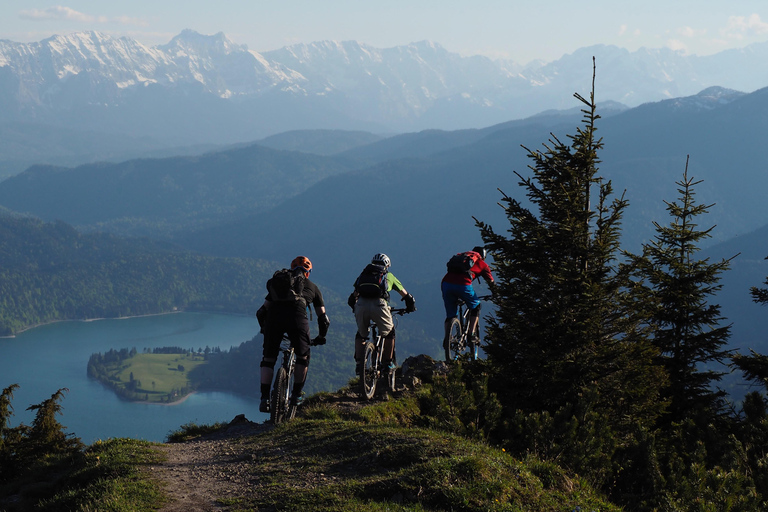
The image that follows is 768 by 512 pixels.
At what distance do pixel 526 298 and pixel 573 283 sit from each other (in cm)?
99

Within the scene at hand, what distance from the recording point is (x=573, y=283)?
12859 millimetres

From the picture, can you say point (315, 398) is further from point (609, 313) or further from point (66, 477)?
point (609, 313)

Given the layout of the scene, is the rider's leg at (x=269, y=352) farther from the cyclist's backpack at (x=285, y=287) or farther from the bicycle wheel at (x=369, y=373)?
the bicycle wheel at (x=369, y=373)

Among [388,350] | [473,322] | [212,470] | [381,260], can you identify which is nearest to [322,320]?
[381,260]

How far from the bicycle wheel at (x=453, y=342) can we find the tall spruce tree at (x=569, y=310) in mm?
2208

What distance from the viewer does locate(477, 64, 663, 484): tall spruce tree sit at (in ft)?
41.9

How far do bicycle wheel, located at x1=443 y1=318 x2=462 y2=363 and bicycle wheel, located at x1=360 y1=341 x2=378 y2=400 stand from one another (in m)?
2.39

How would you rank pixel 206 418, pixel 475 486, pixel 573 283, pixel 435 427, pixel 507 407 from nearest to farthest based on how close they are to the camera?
pixel 475 486, pixel 435 427, pixel 507 407, pixel 573 283, pixel 206 418

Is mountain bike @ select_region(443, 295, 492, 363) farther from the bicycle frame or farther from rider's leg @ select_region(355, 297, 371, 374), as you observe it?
A: the bicycle frame

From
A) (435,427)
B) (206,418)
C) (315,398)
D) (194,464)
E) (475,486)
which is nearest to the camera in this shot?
(475,486)

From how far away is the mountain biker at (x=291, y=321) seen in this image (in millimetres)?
12016

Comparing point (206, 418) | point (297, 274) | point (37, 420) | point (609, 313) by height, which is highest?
point (297, 274)

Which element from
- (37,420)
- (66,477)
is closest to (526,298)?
(66,477)

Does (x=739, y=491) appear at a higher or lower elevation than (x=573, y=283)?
lower
